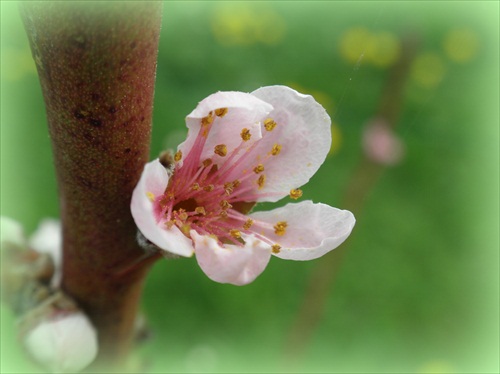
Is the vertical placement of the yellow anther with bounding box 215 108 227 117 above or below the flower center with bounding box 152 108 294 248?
above

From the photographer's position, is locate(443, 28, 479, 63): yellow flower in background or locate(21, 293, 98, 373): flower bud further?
locate(443, 28, 479, 63): yellow flower in background

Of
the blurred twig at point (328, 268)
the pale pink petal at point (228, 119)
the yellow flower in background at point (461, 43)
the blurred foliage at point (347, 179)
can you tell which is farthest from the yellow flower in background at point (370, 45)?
the pale pink petal at point (228, 119)

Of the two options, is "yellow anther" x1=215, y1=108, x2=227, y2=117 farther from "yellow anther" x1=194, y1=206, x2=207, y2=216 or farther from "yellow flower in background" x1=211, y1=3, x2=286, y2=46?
"yellow flower in background" x1=211, y1=3, x2=286, y2=46

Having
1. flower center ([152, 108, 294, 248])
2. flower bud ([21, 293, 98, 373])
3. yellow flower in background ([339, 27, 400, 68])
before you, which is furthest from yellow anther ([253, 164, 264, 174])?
yellow flower in background ([339, 27, 400, 68])

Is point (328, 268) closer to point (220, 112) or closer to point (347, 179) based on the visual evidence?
point (347, 179)

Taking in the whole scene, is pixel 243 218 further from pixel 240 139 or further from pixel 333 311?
pixel 333 311

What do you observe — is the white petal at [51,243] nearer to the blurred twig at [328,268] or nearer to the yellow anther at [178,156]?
the yellow anther at [178,156]

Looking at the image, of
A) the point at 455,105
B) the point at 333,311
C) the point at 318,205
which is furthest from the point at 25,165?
the point at 318,205

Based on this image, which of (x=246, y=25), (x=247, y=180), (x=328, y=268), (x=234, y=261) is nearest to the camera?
(x=234, y=261)

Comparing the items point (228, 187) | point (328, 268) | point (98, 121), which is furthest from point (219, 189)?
point (328, 268)
